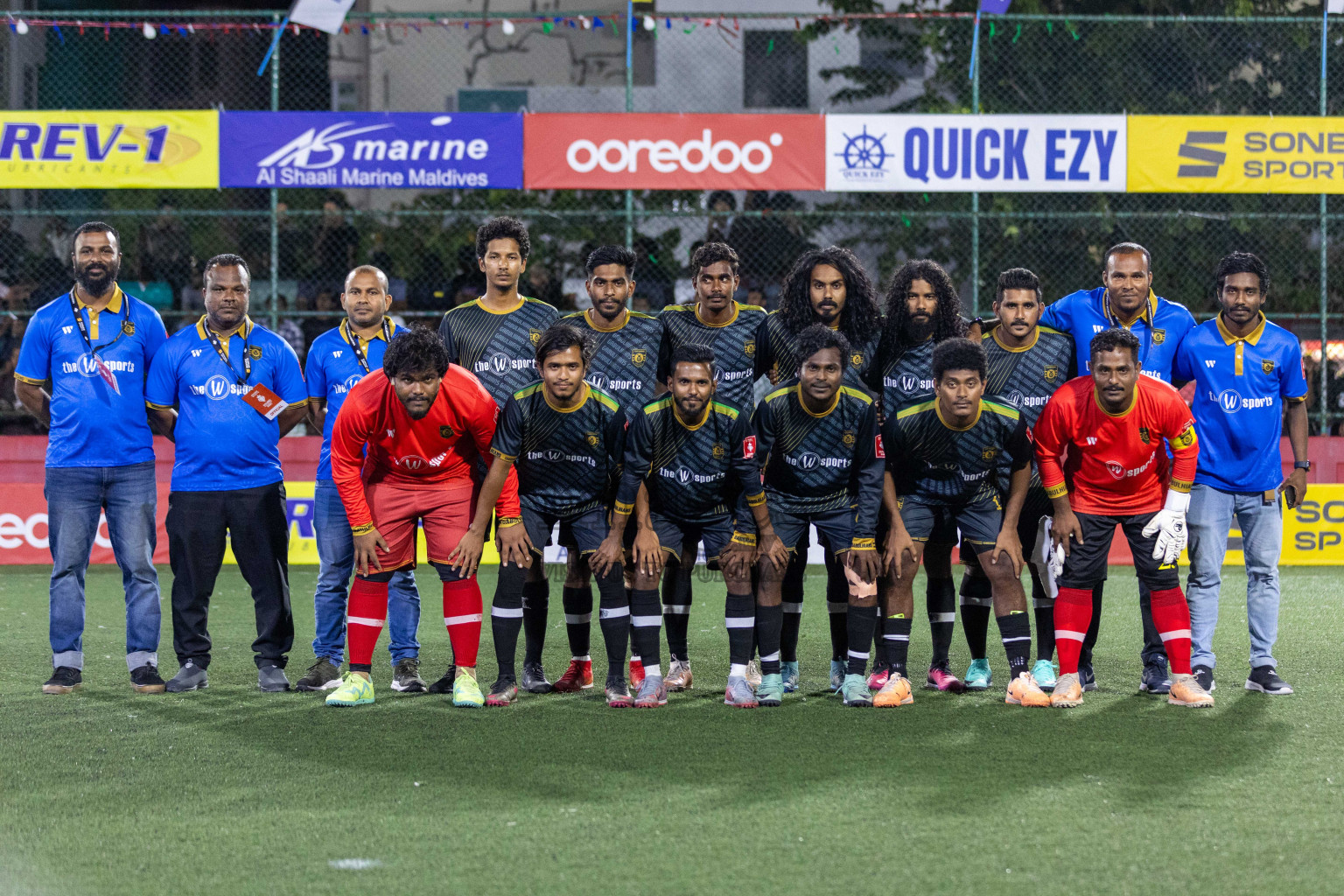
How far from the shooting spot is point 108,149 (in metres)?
13.3

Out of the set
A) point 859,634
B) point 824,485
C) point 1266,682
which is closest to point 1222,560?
point 1266,682

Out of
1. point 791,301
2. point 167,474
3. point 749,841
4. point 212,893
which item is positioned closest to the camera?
point 212,893

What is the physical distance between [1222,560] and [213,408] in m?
4.92

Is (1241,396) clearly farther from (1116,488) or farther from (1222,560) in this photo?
(1116,488)

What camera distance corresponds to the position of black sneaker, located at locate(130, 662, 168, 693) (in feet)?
22.6

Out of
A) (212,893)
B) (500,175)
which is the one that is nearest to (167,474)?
(500,175)

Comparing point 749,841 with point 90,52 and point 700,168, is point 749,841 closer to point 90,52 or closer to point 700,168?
point 700,168

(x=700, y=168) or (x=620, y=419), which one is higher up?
(x=700, y=168)

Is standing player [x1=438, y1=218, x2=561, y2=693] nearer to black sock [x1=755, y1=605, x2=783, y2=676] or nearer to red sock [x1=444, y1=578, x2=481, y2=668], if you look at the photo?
red sock [x1=444, y1=578, x2=481, y2=668]

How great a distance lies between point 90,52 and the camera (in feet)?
66.3

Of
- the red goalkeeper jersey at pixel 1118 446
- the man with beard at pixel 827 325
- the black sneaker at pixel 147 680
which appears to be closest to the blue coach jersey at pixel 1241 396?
the red goalkeeper jersey at pixel 1118 446

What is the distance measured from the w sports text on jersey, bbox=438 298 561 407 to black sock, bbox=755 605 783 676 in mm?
1586

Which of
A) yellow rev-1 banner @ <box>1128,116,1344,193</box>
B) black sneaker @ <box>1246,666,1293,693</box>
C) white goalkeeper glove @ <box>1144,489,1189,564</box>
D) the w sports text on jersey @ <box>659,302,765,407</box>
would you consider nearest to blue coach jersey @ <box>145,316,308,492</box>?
the w sports text on jersey @ <box>659,302,765,407</box>

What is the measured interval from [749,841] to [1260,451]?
3.90 meters
